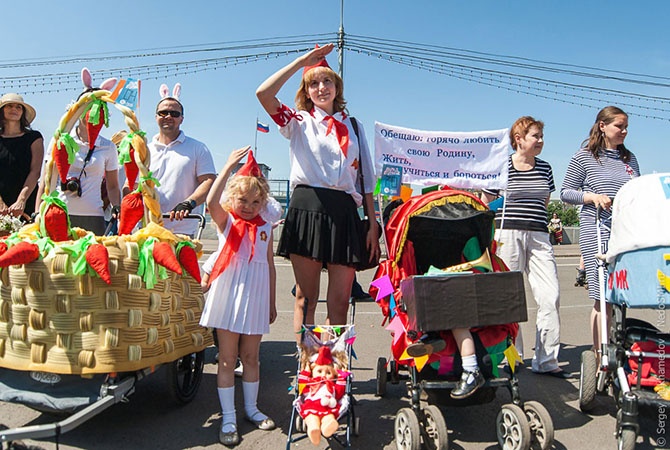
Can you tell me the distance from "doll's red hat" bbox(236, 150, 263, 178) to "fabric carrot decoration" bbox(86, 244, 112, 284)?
960 mm

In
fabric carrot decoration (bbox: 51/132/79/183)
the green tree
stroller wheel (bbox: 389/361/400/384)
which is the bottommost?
stroller wheel (bbox: 389/361/400/384)

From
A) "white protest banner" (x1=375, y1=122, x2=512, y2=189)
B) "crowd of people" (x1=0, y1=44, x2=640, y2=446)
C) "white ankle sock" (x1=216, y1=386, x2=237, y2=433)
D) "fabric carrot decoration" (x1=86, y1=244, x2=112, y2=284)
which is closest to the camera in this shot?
"fabric carrot decoration" (x1=86, y1=244, x2=112, y2=284)

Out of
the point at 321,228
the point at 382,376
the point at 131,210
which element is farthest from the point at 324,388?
the point at 131,210

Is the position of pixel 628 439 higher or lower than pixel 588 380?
lower

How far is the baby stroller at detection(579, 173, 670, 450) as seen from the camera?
2734 millimetres

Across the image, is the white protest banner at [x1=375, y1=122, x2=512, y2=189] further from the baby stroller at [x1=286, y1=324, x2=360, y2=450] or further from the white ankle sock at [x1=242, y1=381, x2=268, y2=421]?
the white ankle sock at [x1=242, y1=381, x2=268, y2=421]

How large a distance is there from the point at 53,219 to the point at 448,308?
7.58ft

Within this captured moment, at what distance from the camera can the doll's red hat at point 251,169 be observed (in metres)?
3.12

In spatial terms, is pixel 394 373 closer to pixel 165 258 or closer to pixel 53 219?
pixel 165 258

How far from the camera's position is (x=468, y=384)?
2.75m

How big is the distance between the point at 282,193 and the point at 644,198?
13109 mm

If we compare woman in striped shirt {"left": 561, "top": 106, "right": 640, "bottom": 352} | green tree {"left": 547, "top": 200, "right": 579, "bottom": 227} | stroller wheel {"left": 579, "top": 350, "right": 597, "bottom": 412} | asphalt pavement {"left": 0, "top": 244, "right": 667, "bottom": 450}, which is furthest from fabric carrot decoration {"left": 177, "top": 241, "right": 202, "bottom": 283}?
green tree {"left": 547, "top": 200, "right": 579, "bottom": 227}

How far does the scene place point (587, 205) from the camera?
4133 millimetres

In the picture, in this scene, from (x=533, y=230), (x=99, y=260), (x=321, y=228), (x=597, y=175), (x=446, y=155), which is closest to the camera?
(x=99, y=260)
